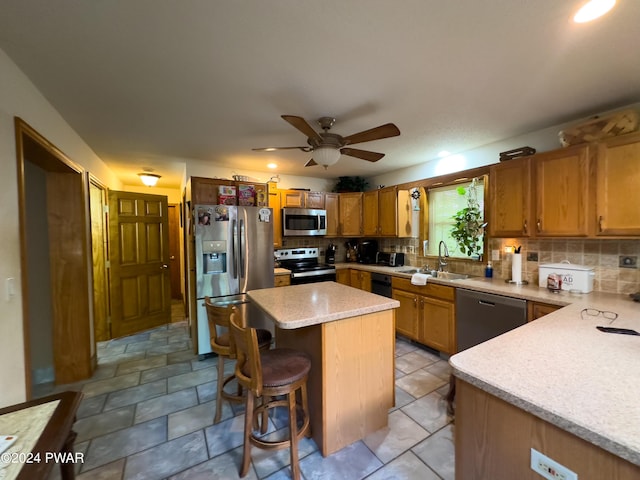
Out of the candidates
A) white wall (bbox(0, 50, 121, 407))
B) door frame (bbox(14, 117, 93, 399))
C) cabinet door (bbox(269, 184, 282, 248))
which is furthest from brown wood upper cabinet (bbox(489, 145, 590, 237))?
door frame (bbox(14, 117, 93, 399))

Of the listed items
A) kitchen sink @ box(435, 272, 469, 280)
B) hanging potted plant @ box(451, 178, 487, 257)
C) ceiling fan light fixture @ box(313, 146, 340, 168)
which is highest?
ceiling fan light fixture @ box(313, 146, 340, 168)

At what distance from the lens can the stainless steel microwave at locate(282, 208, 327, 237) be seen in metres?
4.11

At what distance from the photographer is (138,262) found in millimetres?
4086

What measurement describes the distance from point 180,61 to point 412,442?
2.84m

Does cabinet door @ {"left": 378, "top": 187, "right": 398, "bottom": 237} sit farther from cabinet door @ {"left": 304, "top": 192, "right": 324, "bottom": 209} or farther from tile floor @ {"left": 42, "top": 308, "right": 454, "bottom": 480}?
tile floor @ {"left": 42, "top": 308, "right": 454, "bottom": 480}

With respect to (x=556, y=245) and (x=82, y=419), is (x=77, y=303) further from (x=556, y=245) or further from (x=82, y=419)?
(x=556, y=245)

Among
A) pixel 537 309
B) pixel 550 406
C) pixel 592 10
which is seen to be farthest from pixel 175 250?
pixel 592 10

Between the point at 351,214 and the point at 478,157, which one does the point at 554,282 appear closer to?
the point at 478,157

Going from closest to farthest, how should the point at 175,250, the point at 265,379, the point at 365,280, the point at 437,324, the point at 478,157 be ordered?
1. the point at 265,379
2. the point at 437,324
3. the point at 478,157
4. the point at 365,280
5. the point at 175,250

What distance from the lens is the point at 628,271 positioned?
220 centimetres

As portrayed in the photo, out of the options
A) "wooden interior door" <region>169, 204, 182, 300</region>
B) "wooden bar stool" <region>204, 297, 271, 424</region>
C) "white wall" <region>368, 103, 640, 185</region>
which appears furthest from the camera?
"wooden interior door" <region>169, 204, 182, 300</region>

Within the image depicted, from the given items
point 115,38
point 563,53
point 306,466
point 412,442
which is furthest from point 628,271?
point 115,38

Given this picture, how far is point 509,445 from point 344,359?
0.95 metres

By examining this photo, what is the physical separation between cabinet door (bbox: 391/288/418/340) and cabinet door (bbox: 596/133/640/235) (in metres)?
1.81
